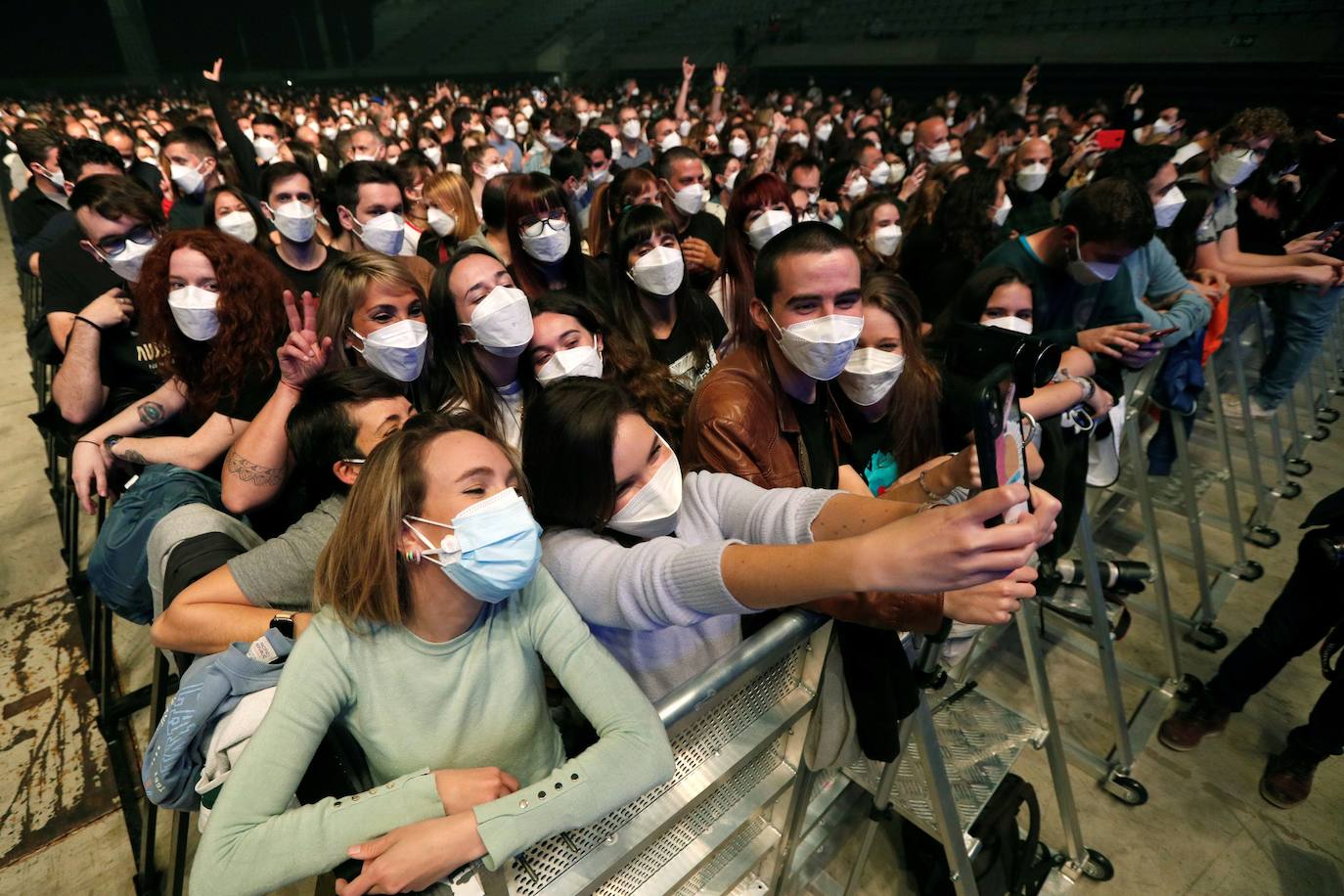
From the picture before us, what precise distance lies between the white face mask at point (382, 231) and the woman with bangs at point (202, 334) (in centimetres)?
106

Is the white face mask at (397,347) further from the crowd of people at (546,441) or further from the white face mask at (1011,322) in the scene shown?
the white face mask at (1011,322)

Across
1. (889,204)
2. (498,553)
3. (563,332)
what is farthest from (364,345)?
(889,204)

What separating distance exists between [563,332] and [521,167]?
7380mm

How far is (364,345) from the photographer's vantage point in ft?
6.88

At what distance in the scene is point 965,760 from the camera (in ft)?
6.22

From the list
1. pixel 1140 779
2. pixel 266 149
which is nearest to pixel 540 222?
pixel 1140 779

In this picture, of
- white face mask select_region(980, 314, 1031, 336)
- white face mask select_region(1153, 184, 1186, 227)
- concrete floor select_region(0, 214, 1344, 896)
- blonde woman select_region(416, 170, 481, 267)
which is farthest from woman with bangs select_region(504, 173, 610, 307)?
white face mask select_region(1153, 184, 1186, 227)

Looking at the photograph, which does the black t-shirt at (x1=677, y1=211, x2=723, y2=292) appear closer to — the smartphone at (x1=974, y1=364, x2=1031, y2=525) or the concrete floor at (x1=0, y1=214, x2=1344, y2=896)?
the concrete floor at (x1=0, y1=214, x2=1344, y2=896)

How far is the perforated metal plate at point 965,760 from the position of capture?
5.73 feet

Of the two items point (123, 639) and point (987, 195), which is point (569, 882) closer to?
point (123, 639)

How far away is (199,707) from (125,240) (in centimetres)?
255

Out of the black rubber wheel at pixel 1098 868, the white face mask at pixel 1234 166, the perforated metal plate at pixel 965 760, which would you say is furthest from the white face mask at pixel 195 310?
the white face mask at pixel 1234 166

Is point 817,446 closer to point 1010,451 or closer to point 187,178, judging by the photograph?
point 1010,451

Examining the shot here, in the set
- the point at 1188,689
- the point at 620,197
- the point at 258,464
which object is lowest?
the point at 1188,689
